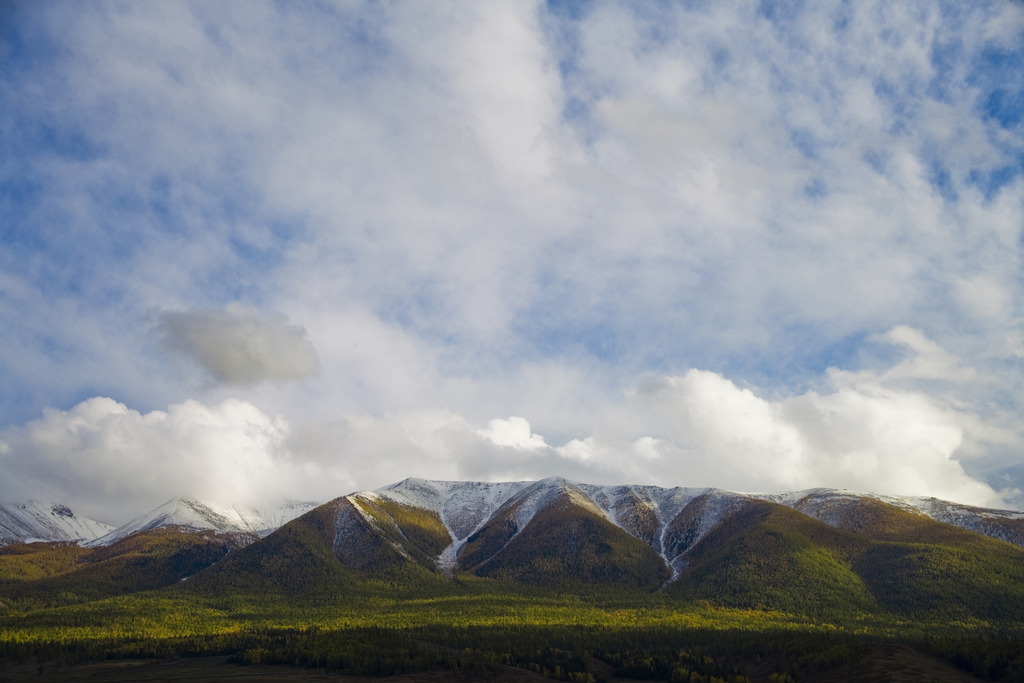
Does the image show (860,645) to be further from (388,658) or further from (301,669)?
(301,669)

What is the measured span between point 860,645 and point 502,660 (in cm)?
10208

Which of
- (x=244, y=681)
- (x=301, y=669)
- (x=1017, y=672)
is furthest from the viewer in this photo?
(x=301, y=669)

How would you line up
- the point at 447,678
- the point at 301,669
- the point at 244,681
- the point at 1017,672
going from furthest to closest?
1. the point at 301,669
2. the point at 447,678
3. the point at 244,681
4. the point at 1017,672

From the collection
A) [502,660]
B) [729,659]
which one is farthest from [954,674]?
[502,660]

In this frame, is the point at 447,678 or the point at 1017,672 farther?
the point at 447,678

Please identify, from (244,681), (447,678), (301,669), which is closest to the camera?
(244,681)

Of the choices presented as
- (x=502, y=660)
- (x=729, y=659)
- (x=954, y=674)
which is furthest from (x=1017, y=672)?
(x=502, y=660)

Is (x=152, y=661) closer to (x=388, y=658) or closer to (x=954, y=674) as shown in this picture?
(x=388, y=658)

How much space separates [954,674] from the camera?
147000 millimetres

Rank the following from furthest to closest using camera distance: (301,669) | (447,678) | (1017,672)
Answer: (301,669)
(447,678)
(1017,672)

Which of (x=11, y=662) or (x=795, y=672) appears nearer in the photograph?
(x=795, y=672)

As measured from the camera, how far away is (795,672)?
169 m

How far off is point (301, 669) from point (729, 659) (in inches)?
5249

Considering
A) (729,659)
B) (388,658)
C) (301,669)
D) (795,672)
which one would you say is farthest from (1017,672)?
(301,669)
